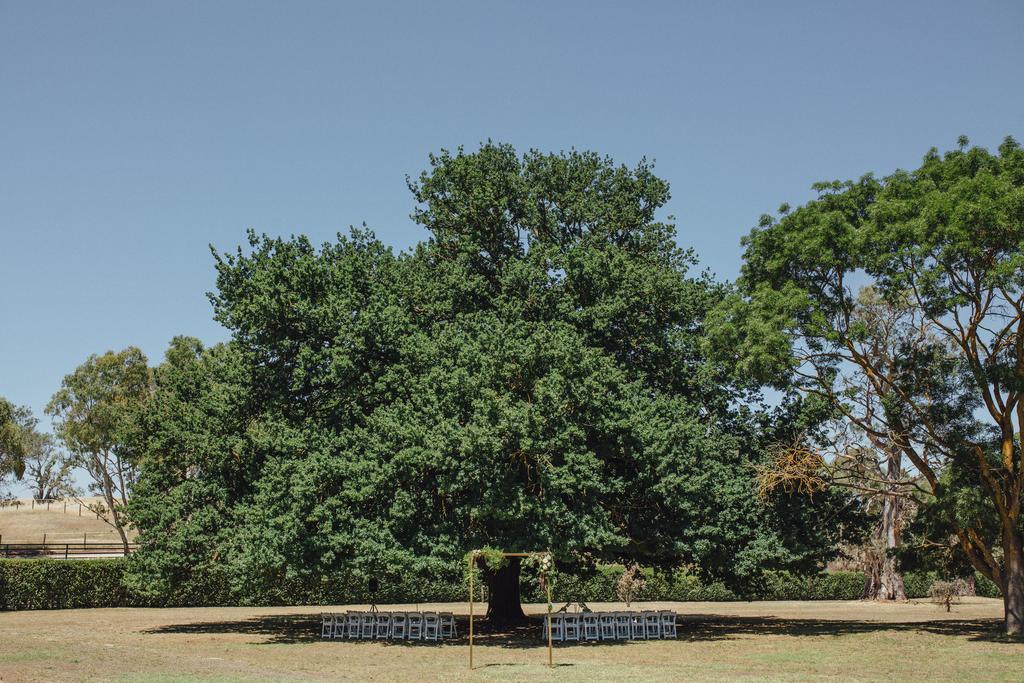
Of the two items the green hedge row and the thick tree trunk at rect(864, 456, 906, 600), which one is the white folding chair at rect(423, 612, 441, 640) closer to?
the green hedge row

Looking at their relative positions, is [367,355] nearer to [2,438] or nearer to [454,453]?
[454,453]

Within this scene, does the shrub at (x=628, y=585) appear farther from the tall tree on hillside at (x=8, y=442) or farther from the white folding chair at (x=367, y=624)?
the tall tree on hillside at (x=8, y=442)

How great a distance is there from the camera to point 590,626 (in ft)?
87.2

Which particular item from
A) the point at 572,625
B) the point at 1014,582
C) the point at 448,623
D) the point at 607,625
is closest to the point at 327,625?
the point at 448,623

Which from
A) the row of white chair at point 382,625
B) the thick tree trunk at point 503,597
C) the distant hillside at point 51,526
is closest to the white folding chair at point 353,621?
the row of white chair at point 382,625

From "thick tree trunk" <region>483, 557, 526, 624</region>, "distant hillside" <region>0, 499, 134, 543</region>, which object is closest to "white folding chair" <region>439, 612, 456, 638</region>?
"thick tree trunk" <region>483, 557, 526, 624</region>

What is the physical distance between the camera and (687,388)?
30.2 metres

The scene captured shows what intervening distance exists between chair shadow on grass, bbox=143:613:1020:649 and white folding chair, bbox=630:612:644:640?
1275 millimetres

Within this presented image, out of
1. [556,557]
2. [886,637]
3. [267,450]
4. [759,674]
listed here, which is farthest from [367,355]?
[886,637]

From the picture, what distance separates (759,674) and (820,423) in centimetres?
1475

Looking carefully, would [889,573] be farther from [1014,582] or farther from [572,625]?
[572,625]

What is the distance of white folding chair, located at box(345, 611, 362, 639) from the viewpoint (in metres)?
26.9

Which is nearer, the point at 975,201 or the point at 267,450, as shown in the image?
the point at 975,201

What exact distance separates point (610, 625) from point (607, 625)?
0.20m
